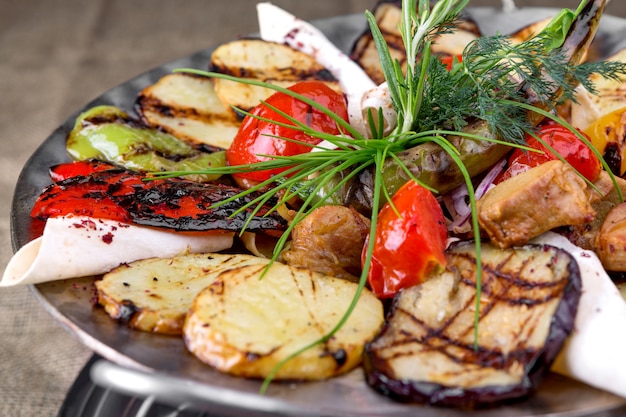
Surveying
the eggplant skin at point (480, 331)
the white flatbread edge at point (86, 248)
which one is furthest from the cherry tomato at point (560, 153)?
the white flatbread edge at point (86, 248)

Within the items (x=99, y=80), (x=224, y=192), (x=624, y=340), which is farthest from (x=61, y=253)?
(x=99, y=80)

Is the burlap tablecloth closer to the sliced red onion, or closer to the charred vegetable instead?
the charred vegetable

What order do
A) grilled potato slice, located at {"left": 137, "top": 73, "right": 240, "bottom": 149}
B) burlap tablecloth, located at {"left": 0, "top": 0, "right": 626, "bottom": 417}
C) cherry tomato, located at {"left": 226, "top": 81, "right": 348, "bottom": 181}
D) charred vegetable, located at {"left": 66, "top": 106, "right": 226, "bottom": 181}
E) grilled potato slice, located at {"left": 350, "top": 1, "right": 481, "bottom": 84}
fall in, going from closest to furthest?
1. cherry tomato, located at {"left": 226, "top": 81, "right": 348, "bottom": 181}
2. charred vegetable, located at {"left": 66, "top": 106, "right": 226, "bottom": 181}
3. grilled potato slice, located at {"left": 137, "top": 73, "right": 240, "bottom": 149}
4. grilled potato slice, located at {"left": 350, "top": 1, "right": 481, "bottom": 84}
5. burlap tablecloth, located at {"left": 0, "top": 0, "right": 626, "bottom": 417}

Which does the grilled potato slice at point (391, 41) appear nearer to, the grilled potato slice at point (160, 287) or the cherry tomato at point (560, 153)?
the cherry tomato at point (560, 153)

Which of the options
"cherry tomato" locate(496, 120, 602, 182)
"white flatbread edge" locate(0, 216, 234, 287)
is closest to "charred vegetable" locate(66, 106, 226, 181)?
"white flatbread edge" locate(0, 216, 234, 287)

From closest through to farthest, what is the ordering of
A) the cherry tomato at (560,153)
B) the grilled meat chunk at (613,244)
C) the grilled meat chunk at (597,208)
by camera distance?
the grilled meat chunk at (613,244) → the grilled meat chunk at (597,208) → the cherry tomato at (560,153)

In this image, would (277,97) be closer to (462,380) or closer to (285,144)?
(285,144)
